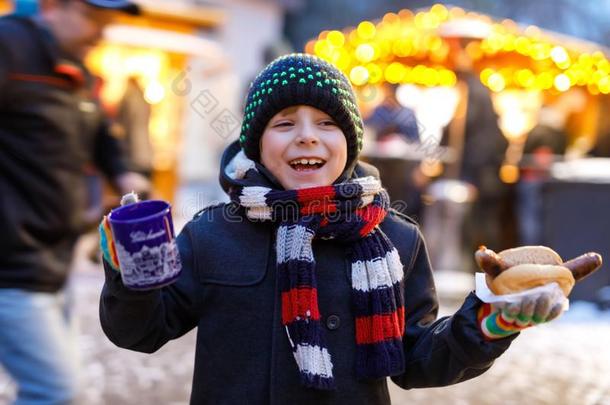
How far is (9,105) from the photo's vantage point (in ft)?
8.13

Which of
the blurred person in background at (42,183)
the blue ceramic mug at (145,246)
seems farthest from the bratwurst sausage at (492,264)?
the blurred person in background at (42,183)

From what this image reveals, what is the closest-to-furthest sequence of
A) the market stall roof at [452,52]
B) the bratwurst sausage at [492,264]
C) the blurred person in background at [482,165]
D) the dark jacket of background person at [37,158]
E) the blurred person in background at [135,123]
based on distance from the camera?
Answer: the bratwurst sausage at [492,264]
the dark jacket of background person at [37,158]
the blurred person in background at [482,165]
the blurred person in background at [135,123]
the market stall roof at [452,52]

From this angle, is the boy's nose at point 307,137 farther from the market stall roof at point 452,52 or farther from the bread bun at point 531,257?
the market stall roof at point 452,52

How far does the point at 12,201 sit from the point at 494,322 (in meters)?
A: 1.66

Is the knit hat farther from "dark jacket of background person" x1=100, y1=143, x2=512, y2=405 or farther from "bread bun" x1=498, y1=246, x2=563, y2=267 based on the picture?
"bread bun" x1=498, y1=246, x2=563, y2=267

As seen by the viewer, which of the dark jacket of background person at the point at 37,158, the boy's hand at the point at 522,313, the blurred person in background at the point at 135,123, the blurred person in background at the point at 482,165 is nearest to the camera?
the boy's hand at the point at 522,313

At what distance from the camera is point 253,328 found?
1.71 meters

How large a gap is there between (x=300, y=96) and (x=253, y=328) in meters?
0.55

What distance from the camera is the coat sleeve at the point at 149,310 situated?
1.54 meters

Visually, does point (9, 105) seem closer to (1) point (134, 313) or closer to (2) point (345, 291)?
(1) point (134, 313)

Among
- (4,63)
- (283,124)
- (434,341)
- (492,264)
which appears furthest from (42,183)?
(492,264)

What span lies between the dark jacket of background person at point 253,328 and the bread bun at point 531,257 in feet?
0.46

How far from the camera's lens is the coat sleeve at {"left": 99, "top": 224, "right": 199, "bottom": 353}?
5.05 ft

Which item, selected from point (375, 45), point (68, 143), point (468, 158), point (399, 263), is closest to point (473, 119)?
point (468, 158)
